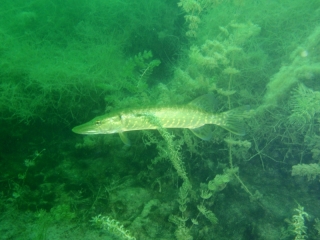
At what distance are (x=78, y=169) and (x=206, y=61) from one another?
3.43 metres

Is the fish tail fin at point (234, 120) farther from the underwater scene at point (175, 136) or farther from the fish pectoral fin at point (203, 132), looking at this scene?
the fish pectoral fin at point (203, 132)

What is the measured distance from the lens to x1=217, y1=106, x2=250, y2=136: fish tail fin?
11.7ft

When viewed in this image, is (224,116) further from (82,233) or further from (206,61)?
(82,233)

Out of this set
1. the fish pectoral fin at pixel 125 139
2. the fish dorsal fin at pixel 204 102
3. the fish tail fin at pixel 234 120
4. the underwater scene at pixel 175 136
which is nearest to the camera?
the underwater scene at pixel 175 136

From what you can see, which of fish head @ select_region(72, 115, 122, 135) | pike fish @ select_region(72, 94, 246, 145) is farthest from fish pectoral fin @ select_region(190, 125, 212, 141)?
fish head @ select_region(72, 115, 122, 135)

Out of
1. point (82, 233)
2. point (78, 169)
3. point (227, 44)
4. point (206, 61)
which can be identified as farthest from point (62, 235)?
→ point (227, 44)

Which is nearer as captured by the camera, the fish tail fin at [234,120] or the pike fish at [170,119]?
the pike fish at [170,119]

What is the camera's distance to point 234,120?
361 cm

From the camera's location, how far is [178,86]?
167 inches

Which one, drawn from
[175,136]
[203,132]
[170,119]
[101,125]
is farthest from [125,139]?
[203,132]

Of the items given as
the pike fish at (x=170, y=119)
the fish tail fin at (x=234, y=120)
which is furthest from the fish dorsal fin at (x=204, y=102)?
the fish tail fin at (x=234, y=120)

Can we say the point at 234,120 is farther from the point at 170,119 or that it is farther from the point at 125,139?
the point at 125,139

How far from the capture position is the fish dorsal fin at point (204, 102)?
12.3 feet

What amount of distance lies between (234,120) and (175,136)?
1.36m
